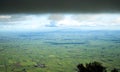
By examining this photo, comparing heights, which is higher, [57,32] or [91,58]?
[57,32]

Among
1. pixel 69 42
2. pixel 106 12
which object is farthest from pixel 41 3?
pixel 106 12

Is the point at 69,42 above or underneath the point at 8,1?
underneath

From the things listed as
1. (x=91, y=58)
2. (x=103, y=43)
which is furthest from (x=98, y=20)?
(x=91, y=58)

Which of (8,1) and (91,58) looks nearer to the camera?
(91,58)

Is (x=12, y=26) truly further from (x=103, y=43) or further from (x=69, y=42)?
(x=103, y=43)

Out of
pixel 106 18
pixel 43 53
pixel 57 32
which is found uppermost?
pixel 106 18

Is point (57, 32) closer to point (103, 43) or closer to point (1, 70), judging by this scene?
point (103, 43)
